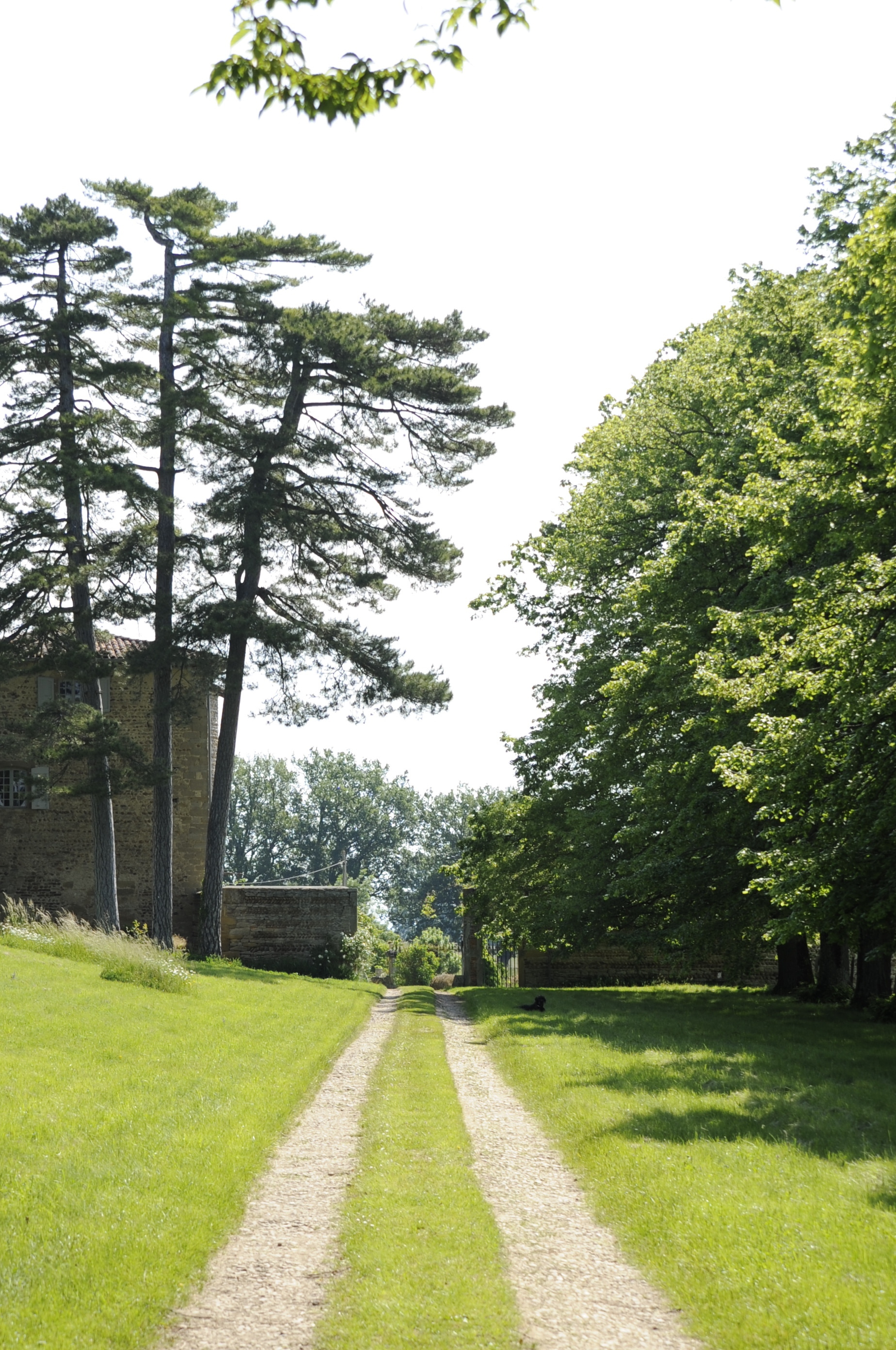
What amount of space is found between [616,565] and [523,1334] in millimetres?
16621

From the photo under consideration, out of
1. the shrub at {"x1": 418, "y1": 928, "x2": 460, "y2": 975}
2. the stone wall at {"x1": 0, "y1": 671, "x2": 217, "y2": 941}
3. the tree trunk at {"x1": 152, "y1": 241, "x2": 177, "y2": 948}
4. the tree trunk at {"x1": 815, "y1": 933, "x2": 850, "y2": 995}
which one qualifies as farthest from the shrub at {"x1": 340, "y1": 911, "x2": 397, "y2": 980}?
the tree trunk at {"x1": 815, "y1": 933, "x2": 850, "y2": 995}

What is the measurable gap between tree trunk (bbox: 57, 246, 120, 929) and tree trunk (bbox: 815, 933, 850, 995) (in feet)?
53.7

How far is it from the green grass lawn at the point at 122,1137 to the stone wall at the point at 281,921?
1514 centimetres

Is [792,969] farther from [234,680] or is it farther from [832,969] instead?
[234,680]

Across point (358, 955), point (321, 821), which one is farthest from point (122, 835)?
point (321, 821)

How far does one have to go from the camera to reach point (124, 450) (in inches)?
1064

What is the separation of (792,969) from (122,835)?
20.0 metres

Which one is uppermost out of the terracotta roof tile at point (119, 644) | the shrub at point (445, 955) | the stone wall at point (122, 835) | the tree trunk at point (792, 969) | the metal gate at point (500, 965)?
the terracotta roof tile at point (119, 644)

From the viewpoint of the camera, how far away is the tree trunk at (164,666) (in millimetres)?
25969

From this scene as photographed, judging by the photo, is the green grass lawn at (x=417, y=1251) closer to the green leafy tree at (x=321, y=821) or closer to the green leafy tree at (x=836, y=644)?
the green leafy tree at (x=836, y=644)

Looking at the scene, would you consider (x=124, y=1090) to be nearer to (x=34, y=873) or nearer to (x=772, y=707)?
(x=772, y=707)

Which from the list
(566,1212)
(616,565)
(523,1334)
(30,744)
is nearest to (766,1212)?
(566,1212)

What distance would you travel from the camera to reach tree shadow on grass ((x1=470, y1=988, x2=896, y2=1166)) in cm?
852

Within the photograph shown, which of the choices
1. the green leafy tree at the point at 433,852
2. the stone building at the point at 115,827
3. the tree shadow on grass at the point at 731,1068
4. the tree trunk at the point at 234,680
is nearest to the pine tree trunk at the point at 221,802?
the tree trunk at the point at 234,680
